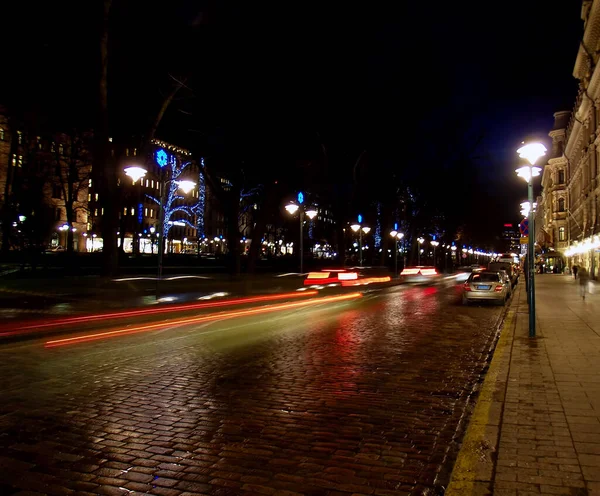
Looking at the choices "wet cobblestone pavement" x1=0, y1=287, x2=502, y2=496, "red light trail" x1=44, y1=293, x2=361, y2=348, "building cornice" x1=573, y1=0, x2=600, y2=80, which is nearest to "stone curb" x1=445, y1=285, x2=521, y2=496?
"wet cobblestone pavement" x1=0, y1=287, x2=502, y2=496

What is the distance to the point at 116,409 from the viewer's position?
6.92 metres

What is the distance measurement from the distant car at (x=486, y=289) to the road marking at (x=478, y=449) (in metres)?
15.9

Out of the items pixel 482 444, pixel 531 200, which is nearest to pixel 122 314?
pixel 531 200

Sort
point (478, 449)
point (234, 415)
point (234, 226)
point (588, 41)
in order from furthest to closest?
point (588, 41) < point (234, 226) < point (234, 415) < point (478, 449)

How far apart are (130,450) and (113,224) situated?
2154cm

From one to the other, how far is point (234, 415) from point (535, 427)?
11.0ft

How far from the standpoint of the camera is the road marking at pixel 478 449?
14.4 feet

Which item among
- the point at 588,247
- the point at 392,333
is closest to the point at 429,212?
the point at 588,247

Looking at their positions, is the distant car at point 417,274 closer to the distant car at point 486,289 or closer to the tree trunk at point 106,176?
the distant car at point 486,289

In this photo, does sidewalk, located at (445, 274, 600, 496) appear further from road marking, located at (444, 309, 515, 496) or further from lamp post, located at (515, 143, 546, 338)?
lamp post, located at (515, 143, 546, 338)

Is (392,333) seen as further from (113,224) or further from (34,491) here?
(113,224)

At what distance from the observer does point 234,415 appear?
21.9ft

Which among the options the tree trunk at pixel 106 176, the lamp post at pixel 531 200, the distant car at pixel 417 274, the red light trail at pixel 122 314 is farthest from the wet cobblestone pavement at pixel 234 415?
the distant car at pixel 417 274

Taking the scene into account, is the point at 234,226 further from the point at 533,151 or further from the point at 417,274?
the point at 533,151
